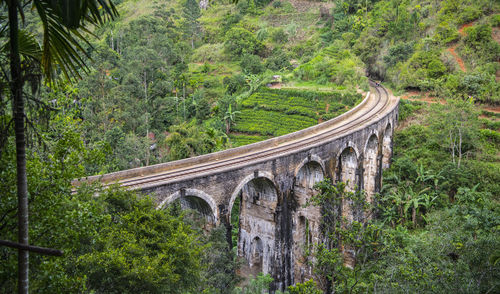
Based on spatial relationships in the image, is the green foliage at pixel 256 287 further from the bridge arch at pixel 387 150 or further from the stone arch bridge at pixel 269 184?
the bridge arch at pixel 387 150

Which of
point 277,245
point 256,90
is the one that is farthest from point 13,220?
point 256,90

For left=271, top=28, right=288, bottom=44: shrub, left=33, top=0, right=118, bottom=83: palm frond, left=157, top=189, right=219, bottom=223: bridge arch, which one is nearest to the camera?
left=33, top=0, right=118, bottom=83: palm frond

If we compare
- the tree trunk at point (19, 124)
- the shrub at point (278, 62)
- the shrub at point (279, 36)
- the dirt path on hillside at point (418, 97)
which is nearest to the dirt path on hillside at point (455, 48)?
the dirt path on hillside at point (418, 97)

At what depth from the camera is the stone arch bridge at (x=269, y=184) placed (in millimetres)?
16703

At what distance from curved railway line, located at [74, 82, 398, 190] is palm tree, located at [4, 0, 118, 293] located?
6882 millimetres

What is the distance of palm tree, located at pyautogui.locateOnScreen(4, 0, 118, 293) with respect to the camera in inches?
169

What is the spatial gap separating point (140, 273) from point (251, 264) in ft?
41.7

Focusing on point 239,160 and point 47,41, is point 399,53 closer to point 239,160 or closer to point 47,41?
point 239,160

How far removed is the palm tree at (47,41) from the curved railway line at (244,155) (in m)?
6.88

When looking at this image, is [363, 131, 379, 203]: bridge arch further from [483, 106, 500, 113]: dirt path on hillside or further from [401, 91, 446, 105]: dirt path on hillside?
[483, 106, 500, 113]: dirt path on hillside

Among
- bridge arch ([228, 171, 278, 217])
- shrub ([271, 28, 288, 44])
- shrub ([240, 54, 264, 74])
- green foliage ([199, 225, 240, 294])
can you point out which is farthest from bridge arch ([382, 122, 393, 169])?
shrub ([271, 28, 288, 44])

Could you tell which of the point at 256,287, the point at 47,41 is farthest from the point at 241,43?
the point at 47,41

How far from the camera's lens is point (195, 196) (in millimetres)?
16250

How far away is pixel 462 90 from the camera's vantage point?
36281mm
